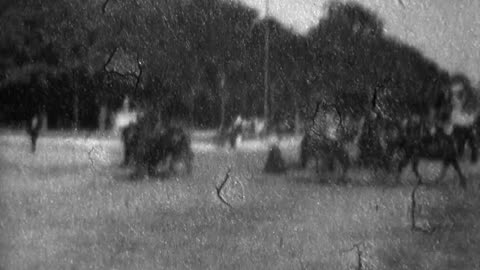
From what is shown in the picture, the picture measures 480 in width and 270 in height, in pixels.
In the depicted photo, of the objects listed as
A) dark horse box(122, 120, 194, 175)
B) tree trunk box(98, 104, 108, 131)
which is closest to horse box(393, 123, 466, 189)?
dark horse box(122, 120, 194, 175)

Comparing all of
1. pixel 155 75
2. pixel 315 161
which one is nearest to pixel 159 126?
pixel 155 75

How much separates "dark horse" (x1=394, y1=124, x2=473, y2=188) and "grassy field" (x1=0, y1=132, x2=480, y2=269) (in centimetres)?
2

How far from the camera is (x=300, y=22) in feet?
4.60

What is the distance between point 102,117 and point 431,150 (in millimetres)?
754

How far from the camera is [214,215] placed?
4.69 ft

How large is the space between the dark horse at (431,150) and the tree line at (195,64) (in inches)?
2.6

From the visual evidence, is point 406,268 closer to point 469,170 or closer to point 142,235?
point 469,170

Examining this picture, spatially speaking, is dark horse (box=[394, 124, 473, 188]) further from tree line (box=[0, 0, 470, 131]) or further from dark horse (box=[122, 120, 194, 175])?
dark horse (box=[122, 120, 194, 175])

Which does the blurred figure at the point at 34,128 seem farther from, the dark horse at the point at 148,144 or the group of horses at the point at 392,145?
the group of horses at the point at 392,145

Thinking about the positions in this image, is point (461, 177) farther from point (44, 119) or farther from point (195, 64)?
point (44, 119)

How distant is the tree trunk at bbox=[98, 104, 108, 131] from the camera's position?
4.74 ft

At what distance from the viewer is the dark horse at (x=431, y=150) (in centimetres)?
136

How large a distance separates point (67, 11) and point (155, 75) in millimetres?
259

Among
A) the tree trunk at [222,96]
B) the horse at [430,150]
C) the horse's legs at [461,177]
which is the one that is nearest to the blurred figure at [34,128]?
the tree trunk at [222,96]
